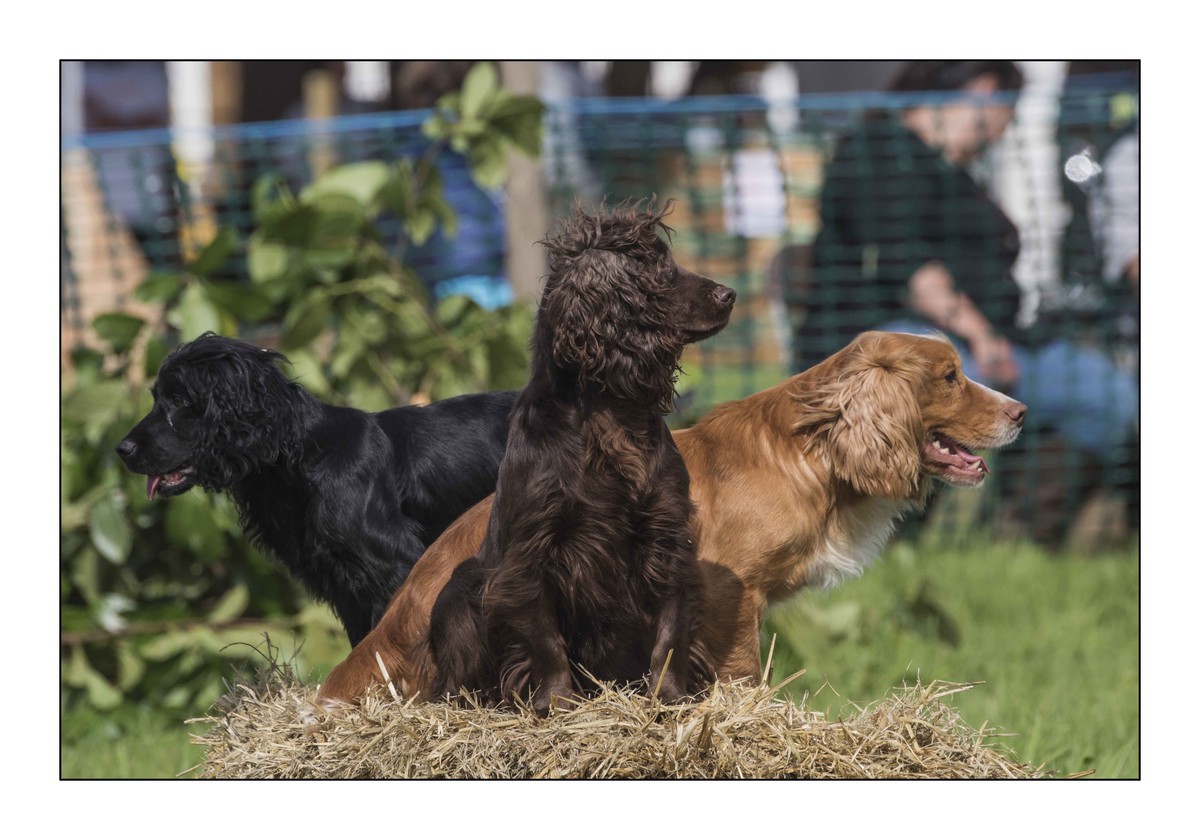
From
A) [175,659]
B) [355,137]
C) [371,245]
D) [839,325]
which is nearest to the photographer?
[371,245]

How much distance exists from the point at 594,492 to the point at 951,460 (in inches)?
49.3

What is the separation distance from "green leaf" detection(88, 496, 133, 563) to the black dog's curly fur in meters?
3.44

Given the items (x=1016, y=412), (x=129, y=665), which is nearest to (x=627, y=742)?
(x=1016, y=412)

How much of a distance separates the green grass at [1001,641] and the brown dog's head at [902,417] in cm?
129

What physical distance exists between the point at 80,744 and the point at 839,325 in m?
5.52

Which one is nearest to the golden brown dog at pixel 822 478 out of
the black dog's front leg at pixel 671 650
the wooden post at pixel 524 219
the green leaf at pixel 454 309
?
the black dog's front leg at pixel 671 650

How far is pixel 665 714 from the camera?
3.37 m

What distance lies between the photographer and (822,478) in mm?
4031

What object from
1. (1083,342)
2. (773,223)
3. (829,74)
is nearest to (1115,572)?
(1083,342)

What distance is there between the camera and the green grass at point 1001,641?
584 cm

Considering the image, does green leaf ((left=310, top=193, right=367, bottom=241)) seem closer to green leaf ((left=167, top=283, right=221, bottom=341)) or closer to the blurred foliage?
the blurred foliage

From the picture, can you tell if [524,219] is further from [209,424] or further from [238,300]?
[209,424]
